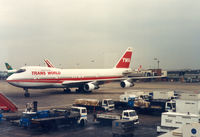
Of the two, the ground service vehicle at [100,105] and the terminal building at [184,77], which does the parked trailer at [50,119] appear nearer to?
the ground service vehicle at [100,105]

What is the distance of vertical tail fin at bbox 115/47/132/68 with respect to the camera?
7169 cm

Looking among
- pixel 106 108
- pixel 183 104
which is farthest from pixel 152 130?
pixel 106 108

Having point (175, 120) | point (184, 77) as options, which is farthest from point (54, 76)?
point (184, 77)

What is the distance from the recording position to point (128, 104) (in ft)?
115

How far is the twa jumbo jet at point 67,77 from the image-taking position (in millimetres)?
48500

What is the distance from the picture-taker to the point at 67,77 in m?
57.3

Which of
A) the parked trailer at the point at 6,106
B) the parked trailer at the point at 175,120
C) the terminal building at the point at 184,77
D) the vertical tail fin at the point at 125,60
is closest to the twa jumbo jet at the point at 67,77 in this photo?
the vertical tail fin at the point at 125,60

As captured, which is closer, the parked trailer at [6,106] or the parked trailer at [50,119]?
the parked trailer at [50,119]

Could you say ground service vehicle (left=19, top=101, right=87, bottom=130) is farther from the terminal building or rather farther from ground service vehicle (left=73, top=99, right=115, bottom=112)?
the terminal building

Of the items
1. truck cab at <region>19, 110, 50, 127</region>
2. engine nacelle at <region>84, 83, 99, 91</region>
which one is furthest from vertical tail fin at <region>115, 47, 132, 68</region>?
truck cab at <region>19, 110, 50, 127</region>

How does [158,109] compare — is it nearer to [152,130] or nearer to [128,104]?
[128,104]

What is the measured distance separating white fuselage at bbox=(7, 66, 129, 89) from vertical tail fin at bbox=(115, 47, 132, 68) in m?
3.12

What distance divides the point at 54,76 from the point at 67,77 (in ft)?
13.7

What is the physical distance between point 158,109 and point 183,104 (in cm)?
511
